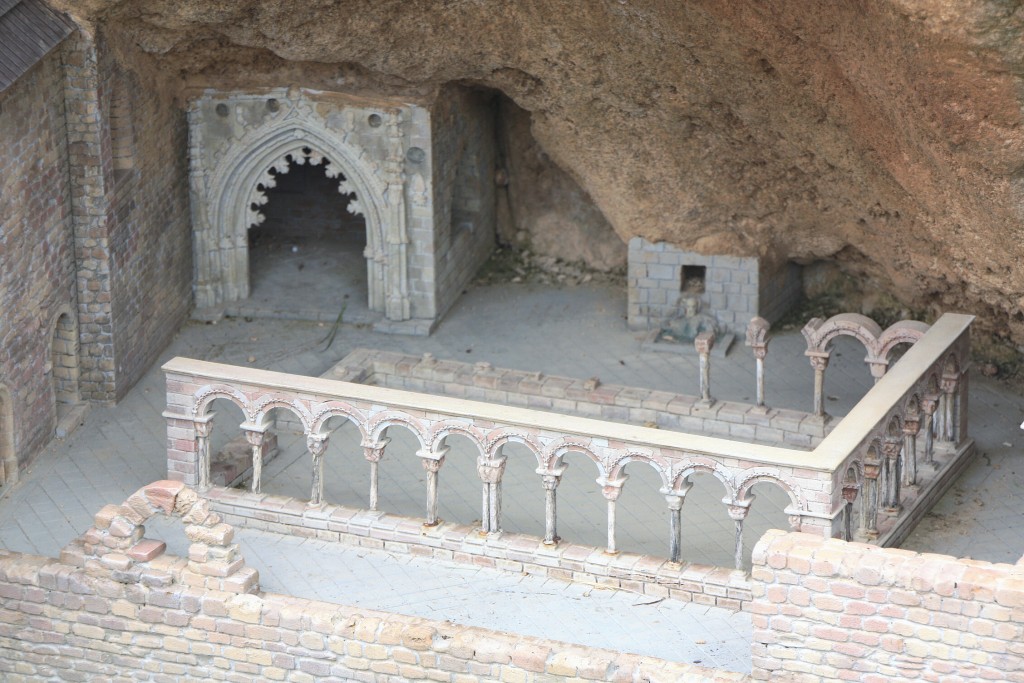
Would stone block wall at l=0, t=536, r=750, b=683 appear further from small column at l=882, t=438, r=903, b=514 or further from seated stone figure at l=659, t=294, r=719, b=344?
seated stone figure at l=659, t=294, r=719, b=344

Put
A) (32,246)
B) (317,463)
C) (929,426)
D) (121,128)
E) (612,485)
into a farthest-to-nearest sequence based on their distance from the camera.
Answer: (121,128) < (32,246) < (929,426) < (317,463) < (612,485)

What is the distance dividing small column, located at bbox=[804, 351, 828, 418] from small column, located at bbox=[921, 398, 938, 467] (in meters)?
1.38

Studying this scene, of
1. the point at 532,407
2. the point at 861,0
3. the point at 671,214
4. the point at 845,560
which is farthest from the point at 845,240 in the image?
the point at 845,560

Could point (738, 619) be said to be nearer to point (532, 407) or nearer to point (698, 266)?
point (532, 407)

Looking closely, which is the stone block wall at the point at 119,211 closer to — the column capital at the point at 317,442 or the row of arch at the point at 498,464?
the row of arch at the point at 498,464

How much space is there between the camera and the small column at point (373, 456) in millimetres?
19531

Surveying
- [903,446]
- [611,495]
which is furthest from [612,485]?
[903,446]

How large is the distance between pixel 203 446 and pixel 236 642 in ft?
9.65

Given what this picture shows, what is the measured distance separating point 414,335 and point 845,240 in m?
5.58

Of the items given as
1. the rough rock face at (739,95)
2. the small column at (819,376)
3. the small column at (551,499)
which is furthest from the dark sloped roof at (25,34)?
the small column at (819,376)

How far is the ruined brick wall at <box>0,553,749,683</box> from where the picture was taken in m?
17.2

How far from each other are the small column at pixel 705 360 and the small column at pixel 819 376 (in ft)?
3.90

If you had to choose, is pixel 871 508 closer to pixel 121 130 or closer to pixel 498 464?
pixel 498 464

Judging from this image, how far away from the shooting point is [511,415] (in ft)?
62.0
